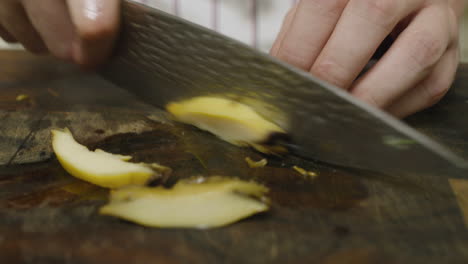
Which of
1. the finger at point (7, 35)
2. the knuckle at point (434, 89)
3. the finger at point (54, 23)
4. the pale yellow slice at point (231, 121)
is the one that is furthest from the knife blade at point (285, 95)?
the finger at point (7, 35)

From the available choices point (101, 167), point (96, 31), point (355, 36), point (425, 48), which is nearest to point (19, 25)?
point (96, 31)

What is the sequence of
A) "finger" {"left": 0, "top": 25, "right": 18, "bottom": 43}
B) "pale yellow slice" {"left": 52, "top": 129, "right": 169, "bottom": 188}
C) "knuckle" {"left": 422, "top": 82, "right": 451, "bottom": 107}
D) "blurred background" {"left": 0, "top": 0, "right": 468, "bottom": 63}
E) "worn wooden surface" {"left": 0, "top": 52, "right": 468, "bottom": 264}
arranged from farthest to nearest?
"blurred background" {"left": 0, "top": 0, "right": 468, "bottom": 63} < "finger" {"left": 0, "top": 25, "right": 18, "bottom": 43} < "knuckle" {"left": 422, "top": 82, "right": 451, "bottom": 107} < "pale yellow slice" {"left": 52, "top": 129, "right": 169, "bottom": 188} < "worn wooden surface" {"left": 0, "top": 52, "right": 468, "bottom": 264}

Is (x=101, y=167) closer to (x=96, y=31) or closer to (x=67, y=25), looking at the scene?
(x=96, y=31)

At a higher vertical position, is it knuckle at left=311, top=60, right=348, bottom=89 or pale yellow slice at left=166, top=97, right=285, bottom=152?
knuckle at left=311, top=60, right=348, bottom=89

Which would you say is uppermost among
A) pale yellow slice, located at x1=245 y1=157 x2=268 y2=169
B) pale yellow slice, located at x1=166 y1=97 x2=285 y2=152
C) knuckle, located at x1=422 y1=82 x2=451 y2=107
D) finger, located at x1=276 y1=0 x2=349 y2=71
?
knuckle, located at x1=422 y1=82 x2=451 y2=107

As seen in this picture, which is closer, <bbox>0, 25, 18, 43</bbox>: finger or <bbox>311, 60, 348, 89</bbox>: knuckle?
<bbox>311, 60, 348, 89</bbox>: knuckle

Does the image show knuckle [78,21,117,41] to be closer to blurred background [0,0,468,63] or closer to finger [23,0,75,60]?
finger [23,0,75,60]

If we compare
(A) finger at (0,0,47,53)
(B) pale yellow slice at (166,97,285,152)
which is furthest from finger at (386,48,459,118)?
(A) finger at (0,0,47,53)
